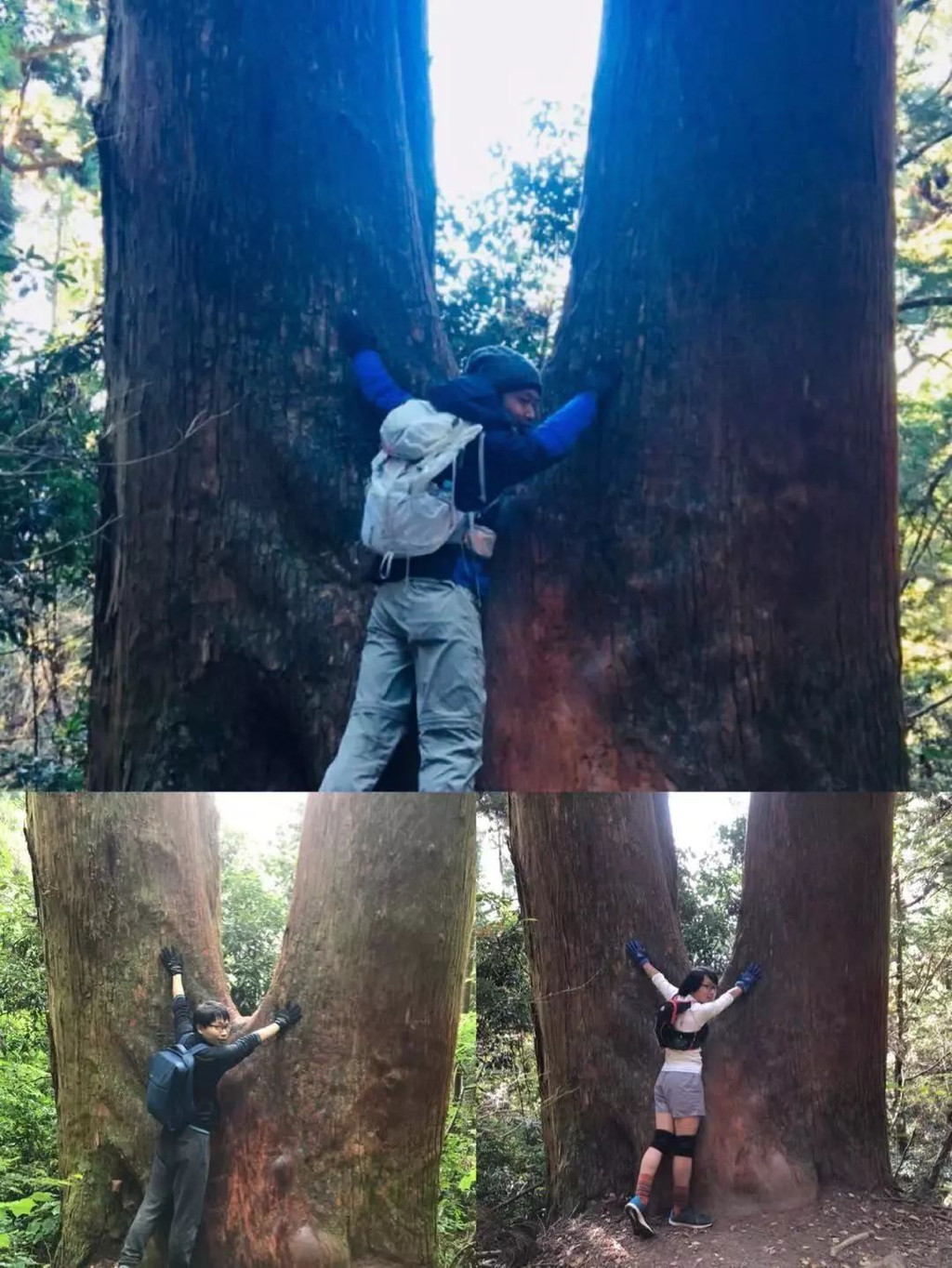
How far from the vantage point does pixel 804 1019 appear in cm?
346

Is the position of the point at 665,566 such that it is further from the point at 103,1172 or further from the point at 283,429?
the point at 103,1172

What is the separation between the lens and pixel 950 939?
12.0 feet

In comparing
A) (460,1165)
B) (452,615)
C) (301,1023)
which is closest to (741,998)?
(460,1165)

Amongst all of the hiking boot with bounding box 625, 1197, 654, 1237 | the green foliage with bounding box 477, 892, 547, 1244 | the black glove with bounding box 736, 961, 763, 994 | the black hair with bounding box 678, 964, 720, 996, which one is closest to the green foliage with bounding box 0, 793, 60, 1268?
the green foliage with bounding box 477, 892, 547, 1244

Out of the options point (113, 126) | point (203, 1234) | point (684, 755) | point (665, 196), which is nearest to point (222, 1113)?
point (203, 1234)

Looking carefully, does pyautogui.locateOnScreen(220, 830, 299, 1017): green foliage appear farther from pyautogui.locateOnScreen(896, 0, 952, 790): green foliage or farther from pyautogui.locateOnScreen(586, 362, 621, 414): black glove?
pyautogui.locateOnScreen(896, 0, 952, 790): green foliage

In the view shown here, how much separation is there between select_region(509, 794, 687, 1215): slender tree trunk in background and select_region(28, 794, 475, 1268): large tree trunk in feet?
0.86

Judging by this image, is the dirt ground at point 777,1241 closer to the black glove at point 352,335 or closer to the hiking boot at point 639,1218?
the hiking boot at point 639,1218

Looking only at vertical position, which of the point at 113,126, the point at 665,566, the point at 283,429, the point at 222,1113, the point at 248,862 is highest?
the point at 113,126

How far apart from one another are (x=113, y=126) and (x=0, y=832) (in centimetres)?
259

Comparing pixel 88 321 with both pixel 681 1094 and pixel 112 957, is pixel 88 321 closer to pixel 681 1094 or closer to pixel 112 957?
pixel 112 957

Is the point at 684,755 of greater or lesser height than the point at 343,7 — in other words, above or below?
below

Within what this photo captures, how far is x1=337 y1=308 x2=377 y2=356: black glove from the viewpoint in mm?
3564

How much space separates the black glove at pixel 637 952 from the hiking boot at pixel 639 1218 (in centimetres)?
70
